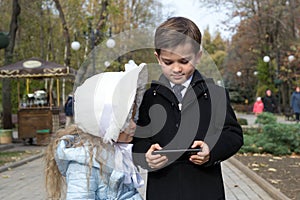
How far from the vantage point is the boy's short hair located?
2410 millimetres

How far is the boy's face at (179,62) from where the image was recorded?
7.89 feet

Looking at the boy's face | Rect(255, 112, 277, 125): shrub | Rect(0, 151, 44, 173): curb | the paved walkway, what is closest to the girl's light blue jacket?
the boy's face

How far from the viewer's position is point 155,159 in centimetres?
236

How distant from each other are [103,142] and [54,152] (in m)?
0.27

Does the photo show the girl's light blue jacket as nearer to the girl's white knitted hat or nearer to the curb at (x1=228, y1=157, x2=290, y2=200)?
the girl's white knitted hat

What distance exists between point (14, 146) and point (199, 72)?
50.3 ft

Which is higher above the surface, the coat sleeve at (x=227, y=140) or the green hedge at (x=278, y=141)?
the coat sleeve at (x=227, y=140)

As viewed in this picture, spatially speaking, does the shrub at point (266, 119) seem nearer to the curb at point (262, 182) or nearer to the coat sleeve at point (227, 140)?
the curb at point (262, 182)

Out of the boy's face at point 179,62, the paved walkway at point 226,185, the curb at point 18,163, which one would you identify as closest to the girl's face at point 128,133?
the boy's face at point 179,62

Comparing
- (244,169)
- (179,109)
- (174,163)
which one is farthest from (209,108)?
(244,169)

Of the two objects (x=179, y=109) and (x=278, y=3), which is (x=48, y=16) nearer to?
(x=278, y=3)

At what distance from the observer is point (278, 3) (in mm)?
38438

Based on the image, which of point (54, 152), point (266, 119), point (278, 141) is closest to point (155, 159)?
point (54, 152)

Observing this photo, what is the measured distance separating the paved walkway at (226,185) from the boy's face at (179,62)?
13.6ft
